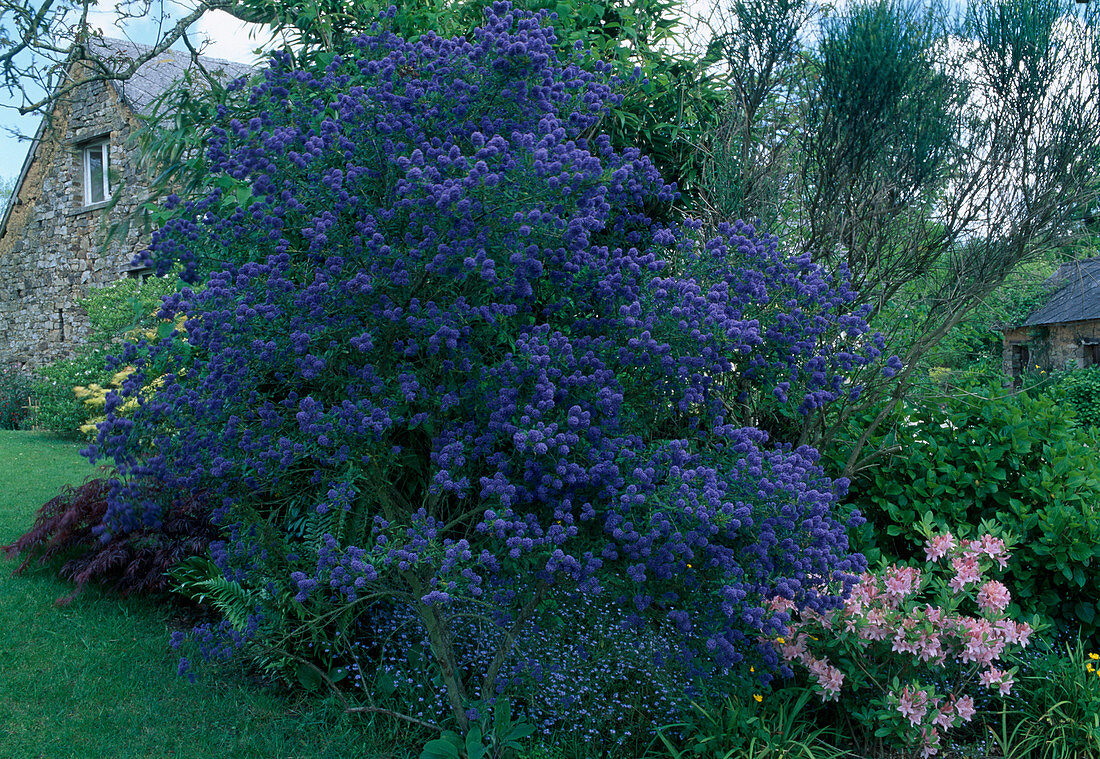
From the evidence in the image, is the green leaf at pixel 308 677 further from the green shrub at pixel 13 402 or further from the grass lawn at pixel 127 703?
the green shrub at pixel 13 402

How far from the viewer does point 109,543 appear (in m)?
5.21

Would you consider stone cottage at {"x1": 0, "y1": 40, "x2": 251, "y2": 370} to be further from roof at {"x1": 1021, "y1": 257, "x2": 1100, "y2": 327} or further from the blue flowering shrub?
roof at {"x1": 1021, "y1": 257, "x2": 1100, "y2": 327}

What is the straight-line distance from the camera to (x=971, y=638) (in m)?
3.46

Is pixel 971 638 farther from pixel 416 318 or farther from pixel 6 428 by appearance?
pixel 6 428

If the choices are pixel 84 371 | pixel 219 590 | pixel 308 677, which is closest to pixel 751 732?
pixel 308 677

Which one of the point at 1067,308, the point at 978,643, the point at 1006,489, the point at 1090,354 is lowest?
the point at 978,643

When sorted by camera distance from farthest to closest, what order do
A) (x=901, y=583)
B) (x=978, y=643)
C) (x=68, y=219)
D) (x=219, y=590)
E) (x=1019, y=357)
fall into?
(x=1019, y=357) < (x=68, y=219) < (x=219, y=590) < (x=901, y=583) < (x=978, y=643)

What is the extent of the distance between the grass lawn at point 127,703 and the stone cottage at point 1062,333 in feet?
62.7

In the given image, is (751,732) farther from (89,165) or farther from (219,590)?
(89,165)

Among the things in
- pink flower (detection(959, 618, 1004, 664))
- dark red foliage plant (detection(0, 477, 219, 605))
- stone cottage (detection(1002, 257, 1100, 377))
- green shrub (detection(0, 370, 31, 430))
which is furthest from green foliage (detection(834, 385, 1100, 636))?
green shrub (detection(0, 370, 31, 430))

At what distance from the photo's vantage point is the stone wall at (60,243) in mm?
14852

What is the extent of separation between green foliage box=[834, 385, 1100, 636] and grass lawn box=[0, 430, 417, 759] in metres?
2.89

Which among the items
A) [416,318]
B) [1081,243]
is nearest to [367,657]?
[416,318]

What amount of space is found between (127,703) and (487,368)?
8.94ft
